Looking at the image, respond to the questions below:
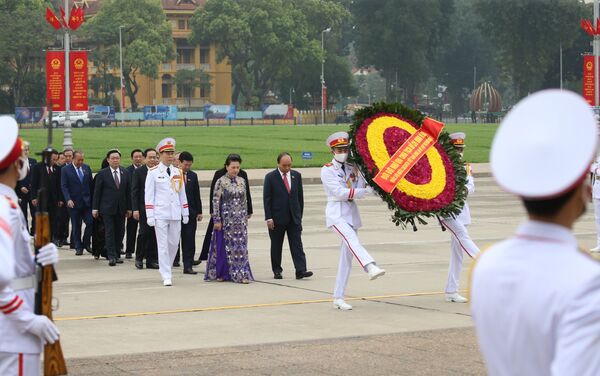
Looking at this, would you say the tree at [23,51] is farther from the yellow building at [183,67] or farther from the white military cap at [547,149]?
the white military cap at [547,149]

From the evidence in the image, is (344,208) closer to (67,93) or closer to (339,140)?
(339,140)

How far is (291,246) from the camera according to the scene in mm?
15570

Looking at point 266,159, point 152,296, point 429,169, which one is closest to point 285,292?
point 152,296

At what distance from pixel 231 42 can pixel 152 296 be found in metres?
108

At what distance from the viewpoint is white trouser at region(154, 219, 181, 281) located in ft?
48.8

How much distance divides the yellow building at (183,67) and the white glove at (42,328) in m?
127

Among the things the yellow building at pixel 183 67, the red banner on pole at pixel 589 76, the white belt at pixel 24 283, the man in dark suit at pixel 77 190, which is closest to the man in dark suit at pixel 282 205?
the man in dark suit at pixel 77 190

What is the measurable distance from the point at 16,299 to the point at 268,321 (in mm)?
6879

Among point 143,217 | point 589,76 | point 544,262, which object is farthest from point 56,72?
point 544,262

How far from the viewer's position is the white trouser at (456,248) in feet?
42.8

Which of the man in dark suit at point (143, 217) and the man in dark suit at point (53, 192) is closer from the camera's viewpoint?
the man in dark suit at point (143, 217)

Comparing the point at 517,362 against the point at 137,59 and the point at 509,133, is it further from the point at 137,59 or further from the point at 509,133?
the point at 137,59

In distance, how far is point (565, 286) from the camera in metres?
3.05

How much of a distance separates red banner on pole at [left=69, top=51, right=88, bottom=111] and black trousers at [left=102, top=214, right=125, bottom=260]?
21973 millimetres
